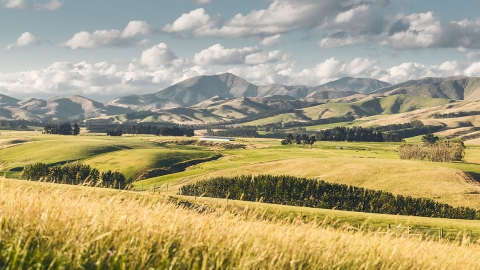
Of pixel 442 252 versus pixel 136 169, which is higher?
pixel 442 252

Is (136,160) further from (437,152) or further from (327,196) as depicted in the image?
(437,152)

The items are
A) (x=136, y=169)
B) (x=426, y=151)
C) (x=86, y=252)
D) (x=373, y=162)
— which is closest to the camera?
(x=86, y=252)

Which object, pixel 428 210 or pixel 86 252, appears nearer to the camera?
pixel 86 252

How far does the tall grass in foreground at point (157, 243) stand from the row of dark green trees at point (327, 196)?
3664 inches

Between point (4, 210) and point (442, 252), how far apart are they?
915 centimetres

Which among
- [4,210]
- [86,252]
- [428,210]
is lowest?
[428,210]

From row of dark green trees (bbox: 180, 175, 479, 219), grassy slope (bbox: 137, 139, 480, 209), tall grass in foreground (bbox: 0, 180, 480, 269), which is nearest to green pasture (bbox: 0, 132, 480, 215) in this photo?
grassy slope (bbox: 137, 139, 480, 209)

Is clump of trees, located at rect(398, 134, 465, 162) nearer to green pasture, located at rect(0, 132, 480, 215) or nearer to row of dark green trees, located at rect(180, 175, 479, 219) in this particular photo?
green pasture, located at rect(0, 132, 480, 215)

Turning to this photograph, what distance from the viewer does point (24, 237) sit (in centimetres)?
666

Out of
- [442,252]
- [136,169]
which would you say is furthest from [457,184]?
[442,252]

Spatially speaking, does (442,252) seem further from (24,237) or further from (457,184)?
(457,184)

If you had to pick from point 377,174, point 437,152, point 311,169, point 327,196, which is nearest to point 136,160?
point 311,169

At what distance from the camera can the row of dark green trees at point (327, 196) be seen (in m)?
98.6

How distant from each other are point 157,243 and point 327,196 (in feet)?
340
